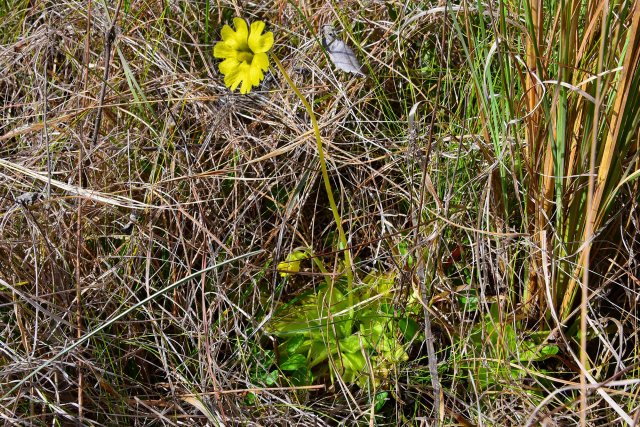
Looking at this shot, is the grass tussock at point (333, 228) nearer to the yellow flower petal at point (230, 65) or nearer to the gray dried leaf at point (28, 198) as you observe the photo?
the gray dried leaf at point (28, 198)

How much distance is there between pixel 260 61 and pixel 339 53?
1.83ft

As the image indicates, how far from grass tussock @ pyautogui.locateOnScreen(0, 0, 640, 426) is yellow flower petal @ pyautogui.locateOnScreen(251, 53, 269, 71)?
0.52ft

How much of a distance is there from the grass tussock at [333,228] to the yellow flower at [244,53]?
0.52 ft

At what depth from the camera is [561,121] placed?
1127mm

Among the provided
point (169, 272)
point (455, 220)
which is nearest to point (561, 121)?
point (455, 220)

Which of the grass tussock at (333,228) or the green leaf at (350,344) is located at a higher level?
the grass tussock at (333,228)

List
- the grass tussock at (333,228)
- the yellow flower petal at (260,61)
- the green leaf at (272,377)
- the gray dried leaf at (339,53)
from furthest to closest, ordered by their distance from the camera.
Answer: the gray dried leaf at (339,53), the green leaf at (272,377), the grass tussock at (333,228), the yellow flower petal at (260,61)

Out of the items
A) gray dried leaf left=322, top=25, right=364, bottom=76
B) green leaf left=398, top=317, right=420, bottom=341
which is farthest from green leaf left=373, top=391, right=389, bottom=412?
gray dried leaf left=322, top=25, right=364, bottom=76

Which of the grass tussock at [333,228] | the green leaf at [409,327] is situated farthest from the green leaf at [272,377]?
the green leaf at [409,327]

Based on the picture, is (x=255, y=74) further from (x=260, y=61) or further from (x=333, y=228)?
(x=333, y=228)

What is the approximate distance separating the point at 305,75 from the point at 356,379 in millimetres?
708

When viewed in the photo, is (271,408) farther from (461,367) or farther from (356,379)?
(461,367)

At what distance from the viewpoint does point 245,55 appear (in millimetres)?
1145

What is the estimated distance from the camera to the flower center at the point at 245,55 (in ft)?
3.75
